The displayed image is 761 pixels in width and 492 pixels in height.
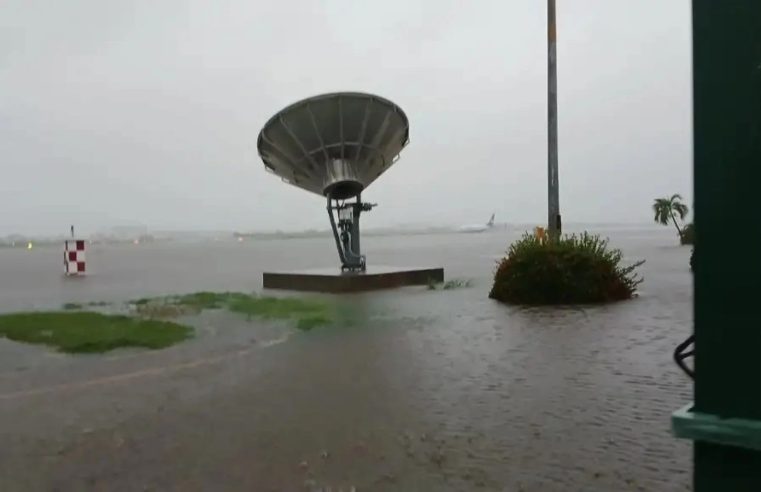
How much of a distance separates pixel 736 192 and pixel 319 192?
19.3 m

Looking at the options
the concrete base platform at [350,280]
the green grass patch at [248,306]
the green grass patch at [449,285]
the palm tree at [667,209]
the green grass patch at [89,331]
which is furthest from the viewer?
the palm tree at [667,209]

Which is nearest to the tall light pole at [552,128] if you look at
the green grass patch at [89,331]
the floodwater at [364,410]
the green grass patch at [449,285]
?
the green grass patch at [449,285]

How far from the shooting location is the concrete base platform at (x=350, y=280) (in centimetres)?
1714

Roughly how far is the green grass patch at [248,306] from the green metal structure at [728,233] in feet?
29.8

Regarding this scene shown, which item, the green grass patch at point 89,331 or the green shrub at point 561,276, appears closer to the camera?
the green grass patch at point 89,331

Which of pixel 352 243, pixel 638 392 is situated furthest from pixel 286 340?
pixel 352 243

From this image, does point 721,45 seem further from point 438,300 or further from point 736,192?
point 438,300

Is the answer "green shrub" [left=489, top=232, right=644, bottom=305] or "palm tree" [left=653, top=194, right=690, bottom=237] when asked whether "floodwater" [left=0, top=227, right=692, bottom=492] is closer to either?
"green shrub" [left=489, top=232, right=644, bottom=305]

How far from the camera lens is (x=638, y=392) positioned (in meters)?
5.84

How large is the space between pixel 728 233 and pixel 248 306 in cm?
1265

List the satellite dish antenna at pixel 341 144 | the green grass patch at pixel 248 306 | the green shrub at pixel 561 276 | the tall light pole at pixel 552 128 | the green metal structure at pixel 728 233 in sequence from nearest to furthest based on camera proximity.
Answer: the green metal structure at pixel 728 233, the green grass patch at pixel 248 306, the green shrub at pixel 561 276, the tall light pole at pixel 552 128, the satellite dish antenna at pixel 341 144

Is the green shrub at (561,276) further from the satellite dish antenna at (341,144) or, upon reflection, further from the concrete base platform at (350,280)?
the satellite dish antenna at (341,144)

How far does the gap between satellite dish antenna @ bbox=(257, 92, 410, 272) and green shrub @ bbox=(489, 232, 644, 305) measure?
6491 mm

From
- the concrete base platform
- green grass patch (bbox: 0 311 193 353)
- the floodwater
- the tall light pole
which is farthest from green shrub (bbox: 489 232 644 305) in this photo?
green grass patch (bbox: 0 311 193 353)
